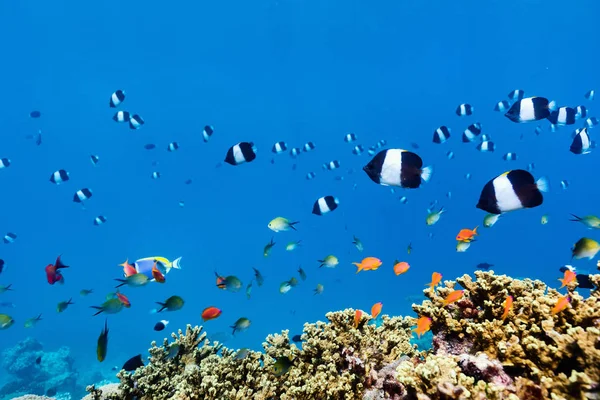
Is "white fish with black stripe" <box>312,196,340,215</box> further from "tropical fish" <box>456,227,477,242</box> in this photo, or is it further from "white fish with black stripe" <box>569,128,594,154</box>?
"white fish with black stripe" <box>569,128,594,154</box>

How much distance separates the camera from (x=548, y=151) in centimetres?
9688

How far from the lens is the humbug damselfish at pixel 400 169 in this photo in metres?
2.86

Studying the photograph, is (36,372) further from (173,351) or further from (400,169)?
(400,169)

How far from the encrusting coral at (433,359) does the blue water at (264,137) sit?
121 feet

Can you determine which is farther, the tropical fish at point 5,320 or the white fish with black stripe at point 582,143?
the tropical fish at point 5,320

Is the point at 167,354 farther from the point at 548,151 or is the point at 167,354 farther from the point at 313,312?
the point at 548,151

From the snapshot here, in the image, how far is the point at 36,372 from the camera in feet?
65.3

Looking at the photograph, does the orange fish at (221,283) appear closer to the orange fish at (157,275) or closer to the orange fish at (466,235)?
the orange fish at (157,275)

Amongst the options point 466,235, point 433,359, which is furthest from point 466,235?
point 433,359

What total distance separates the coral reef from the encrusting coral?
2048 cm

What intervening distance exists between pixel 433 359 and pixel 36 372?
26642mm

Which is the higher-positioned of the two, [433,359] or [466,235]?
[466,235]

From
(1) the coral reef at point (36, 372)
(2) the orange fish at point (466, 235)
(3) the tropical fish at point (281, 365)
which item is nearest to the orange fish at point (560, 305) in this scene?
(3) the tropical fish at point (281, 365)

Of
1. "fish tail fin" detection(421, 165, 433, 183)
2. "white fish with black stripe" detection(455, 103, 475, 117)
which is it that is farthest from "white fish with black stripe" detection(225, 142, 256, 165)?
"white fish with black stripe" detection(455, 103, 475, 117)
